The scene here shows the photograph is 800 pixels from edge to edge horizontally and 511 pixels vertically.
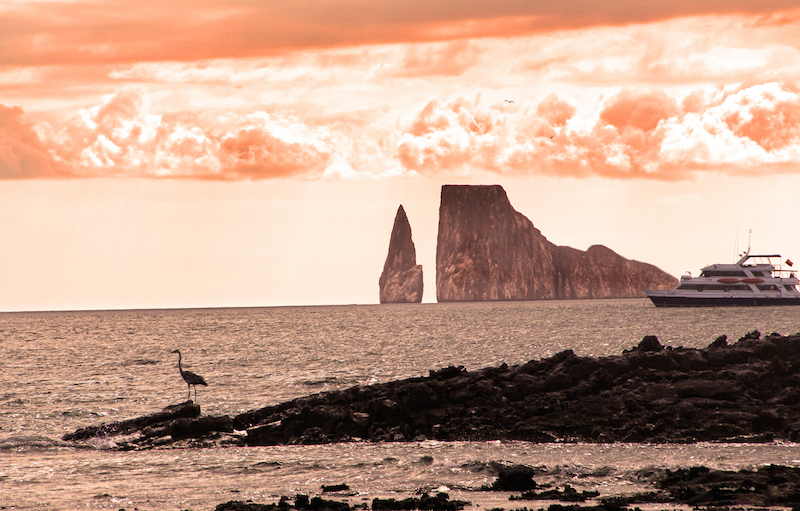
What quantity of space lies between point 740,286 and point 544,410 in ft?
341

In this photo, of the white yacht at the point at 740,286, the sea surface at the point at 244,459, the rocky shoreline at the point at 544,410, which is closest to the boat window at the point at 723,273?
the white yacht at the point at 740,286

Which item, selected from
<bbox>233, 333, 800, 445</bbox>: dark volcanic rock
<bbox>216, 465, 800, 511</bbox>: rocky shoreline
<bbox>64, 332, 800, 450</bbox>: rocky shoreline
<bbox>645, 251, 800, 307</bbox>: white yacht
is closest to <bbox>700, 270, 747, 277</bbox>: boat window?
<bbox>645, 251, 800, 307</bbox>: white yacht

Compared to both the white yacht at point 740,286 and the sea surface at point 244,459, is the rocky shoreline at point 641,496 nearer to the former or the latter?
the sea surface at point 244,459

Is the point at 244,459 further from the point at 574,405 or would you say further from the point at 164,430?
the point at 574,405


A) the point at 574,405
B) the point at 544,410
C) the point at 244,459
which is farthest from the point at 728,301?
the point at 244,459

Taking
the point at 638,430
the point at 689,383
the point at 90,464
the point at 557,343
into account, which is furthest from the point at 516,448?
the point at 557,343

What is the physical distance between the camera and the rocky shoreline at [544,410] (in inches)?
867

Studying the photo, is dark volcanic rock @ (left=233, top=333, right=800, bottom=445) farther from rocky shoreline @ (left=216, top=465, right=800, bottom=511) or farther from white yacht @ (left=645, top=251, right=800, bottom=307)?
white yacht @ (left=645, top=251, right=800, bottom=307)

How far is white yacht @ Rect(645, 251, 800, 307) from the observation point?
11775cm

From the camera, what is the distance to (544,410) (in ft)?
77.2

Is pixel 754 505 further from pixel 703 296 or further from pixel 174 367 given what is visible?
pixel 703 296

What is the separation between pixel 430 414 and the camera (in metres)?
23.6

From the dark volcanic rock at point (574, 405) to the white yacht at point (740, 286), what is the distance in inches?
3788

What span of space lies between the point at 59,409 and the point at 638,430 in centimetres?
2005
